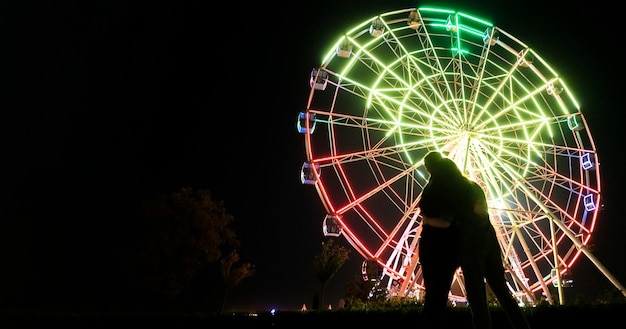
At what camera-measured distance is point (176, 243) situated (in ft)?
76.3

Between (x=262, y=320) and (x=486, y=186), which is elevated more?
(x=486, y=186)

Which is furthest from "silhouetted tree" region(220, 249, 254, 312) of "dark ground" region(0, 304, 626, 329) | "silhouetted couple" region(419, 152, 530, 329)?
"silhouetted couple" region(419, 152, 530, 329)

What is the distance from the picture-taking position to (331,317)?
25.7 ft

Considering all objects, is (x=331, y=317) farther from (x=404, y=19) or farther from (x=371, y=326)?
(x=404, y=19)

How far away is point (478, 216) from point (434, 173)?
1.66 feet

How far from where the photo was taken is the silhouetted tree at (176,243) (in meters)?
22.8

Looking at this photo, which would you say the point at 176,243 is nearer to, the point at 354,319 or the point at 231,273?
the point at 231,273

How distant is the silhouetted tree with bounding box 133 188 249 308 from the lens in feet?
74.7

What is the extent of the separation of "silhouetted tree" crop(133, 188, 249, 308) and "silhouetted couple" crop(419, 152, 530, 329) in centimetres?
2109

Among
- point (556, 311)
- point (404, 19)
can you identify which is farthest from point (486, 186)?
point (556, 311)

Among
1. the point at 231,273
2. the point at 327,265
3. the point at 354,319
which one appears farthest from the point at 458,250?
the point at 231,273

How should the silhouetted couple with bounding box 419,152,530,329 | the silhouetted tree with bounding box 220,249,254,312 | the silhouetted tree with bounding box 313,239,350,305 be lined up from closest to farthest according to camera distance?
1. the silhouetted couple with bounding box 419,152,530,329
2. the silhouetted tree with bounding box 313,239,350,305
3. the silhouetted tree with bounding box 220,249,254,312

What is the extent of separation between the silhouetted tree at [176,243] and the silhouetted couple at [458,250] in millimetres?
21092

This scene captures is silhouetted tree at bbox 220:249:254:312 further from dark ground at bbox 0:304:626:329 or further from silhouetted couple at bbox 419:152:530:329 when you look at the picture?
silhouetted couple at bbox 419:152:530:329
